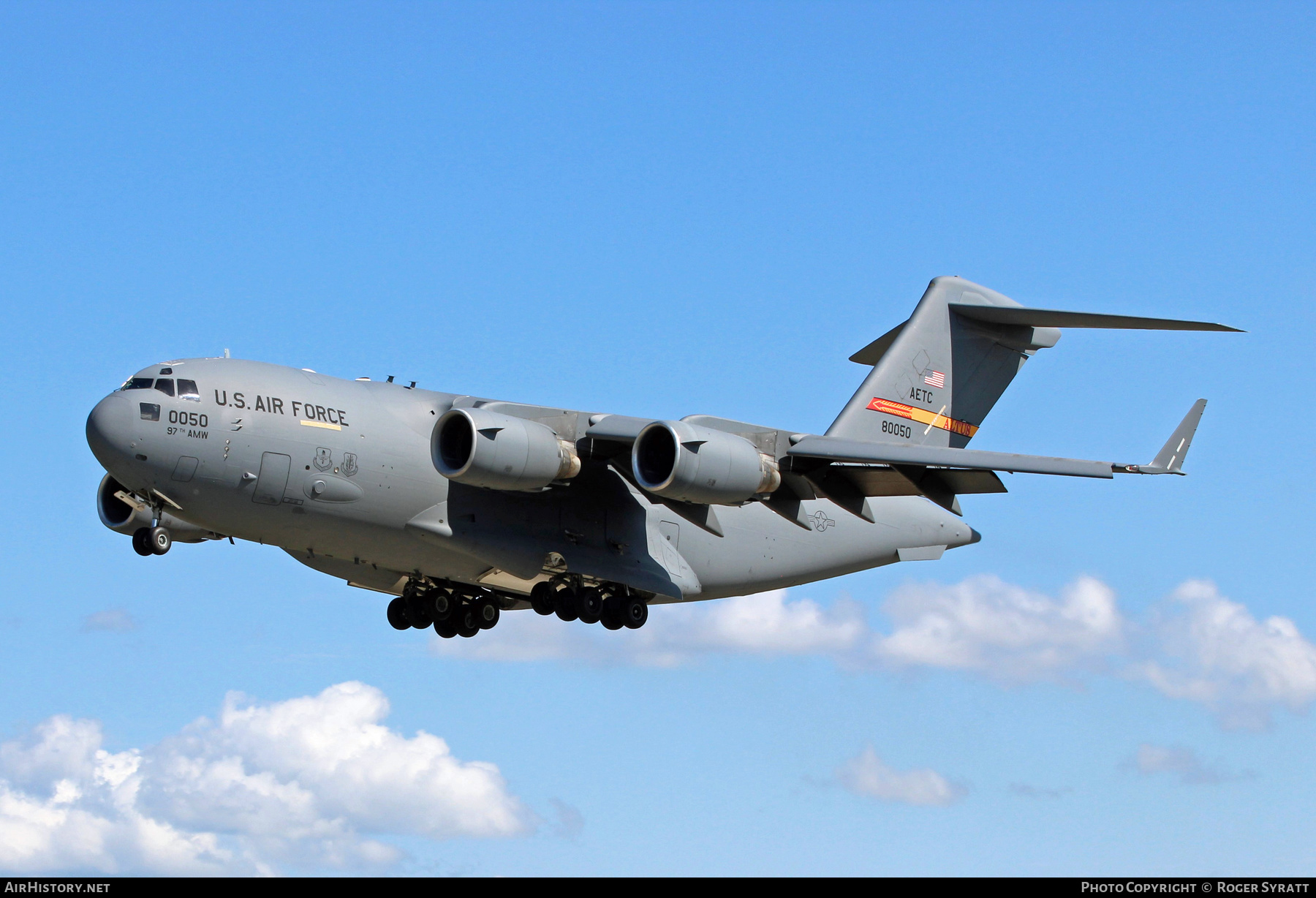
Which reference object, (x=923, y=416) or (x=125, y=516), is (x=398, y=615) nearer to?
(x=125, y=516)

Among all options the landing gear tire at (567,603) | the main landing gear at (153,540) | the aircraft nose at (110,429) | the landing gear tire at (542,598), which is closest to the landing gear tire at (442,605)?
the landing gear tire at (542,598)

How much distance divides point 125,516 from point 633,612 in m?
5.56

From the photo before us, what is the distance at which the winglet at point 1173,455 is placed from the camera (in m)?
14.6

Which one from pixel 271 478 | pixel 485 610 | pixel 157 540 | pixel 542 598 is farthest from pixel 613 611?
pixel 157 540

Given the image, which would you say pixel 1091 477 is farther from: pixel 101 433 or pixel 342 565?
pixel 101 433

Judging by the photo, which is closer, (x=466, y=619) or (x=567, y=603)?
(x=567, y=603)

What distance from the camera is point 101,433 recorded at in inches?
541

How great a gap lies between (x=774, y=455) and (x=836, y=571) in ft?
10.8

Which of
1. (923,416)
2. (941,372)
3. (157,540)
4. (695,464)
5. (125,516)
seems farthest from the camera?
(941,372)

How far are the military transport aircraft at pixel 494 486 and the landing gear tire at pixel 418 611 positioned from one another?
24mm

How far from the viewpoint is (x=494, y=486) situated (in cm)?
1432
